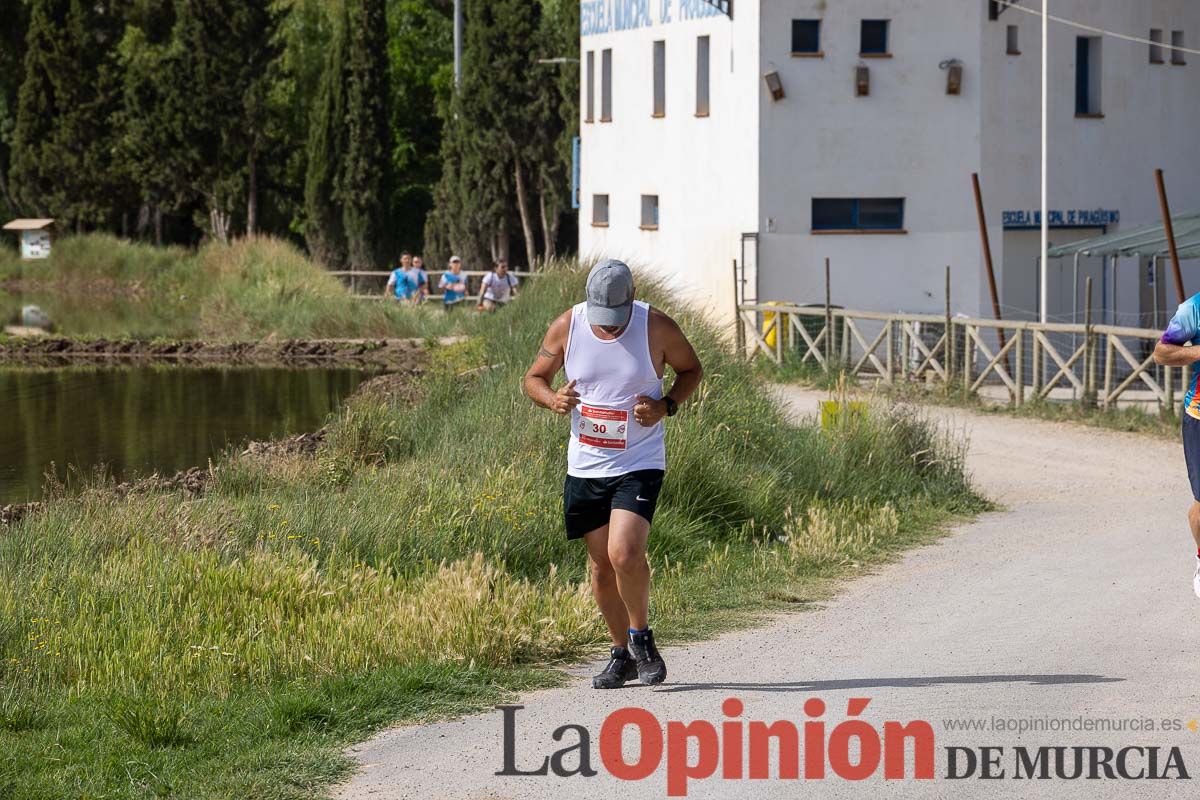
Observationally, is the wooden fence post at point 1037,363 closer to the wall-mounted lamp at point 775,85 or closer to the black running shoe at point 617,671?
the wall-mounted lamp at point 775,85

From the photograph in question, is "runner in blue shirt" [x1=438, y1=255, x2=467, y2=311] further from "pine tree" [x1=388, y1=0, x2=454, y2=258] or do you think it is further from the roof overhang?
"pine tree" [x1=388, y1=0, x2=454, y2=258]

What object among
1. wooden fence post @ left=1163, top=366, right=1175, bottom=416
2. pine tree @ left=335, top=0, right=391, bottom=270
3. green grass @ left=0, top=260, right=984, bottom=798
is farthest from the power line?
pine tree @ left=335, top=0, right=391, bottom=270

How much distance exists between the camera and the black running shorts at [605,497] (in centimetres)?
785

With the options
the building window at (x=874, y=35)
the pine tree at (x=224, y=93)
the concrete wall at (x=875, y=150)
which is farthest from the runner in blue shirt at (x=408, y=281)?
the pine tree at (x=224, y=93)

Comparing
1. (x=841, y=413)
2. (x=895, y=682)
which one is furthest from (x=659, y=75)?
(x=895, y=682)

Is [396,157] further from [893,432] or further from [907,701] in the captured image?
[907,701]

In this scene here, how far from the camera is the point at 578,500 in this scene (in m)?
7.98

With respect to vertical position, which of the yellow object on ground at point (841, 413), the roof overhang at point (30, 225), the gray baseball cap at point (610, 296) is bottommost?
the yellow object on ground at point (841, 413)

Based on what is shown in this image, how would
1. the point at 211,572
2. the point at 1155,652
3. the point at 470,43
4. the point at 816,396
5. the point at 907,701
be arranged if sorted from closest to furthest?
the point at 907,701
the point at 1155,652
the point at 211,572
the point at 816,396
the point at 470,43

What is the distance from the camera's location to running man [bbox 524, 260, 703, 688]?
7.82 m

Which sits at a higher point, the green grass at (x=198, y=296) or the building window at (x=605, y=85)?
the building window at (x=605, y=85)

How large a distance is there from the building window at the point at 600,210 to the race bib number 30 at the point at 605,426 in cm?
3367

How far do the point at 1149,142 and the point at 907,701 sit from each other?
31.3 meters

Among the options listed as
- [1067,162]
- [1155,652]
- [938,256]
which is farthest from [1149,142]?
[1155,652]
